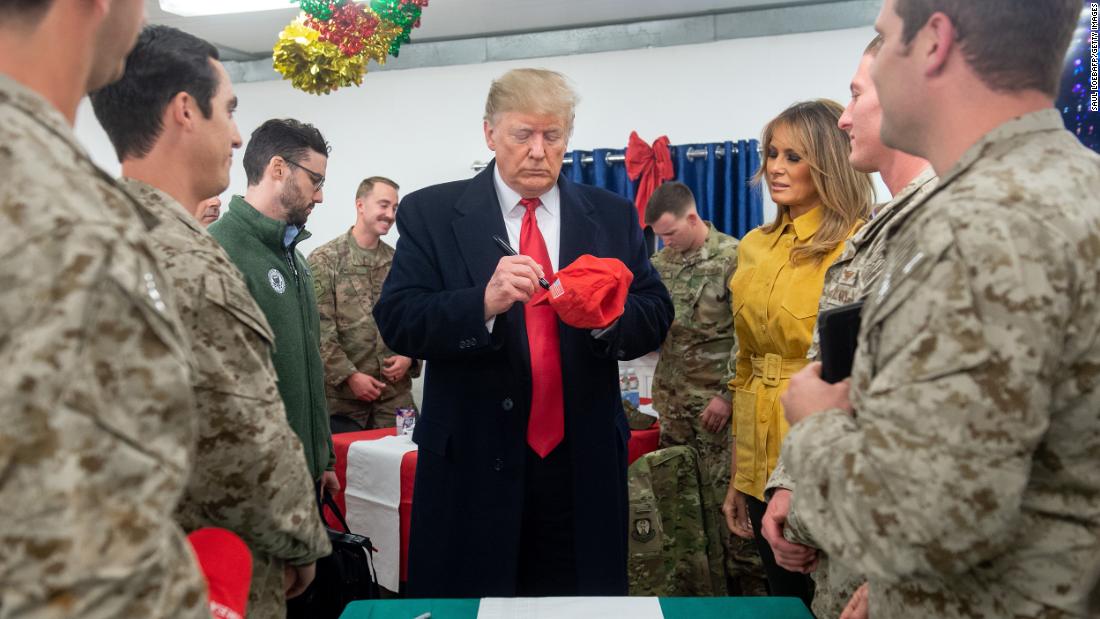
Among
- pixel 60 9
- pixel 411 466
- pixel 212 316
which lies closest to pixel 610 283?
pixel 212 316

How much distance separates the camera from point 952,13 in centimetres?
93

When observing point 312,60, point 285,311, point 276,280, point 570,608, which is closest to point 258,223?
point 276,280

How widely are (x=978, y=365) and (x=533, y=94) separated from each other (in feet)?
4.86

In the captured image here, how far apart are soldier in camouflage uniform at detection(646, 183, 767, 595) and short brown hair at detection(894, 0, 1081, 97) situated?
2.67m

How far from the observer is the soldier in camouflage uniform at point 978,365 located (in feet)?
2.61

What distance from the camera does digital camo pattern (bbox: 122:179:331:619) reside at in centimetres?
117

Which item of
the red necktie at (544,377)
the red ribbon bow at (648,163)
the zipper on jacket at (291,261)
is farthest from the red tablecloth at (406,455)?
the red ribbon bow at (648,163)

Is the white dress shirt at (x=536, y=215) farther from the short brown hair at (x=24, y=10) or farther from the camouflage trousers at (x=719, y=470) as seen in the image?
the camouflage trousers at (x=719, y=470)

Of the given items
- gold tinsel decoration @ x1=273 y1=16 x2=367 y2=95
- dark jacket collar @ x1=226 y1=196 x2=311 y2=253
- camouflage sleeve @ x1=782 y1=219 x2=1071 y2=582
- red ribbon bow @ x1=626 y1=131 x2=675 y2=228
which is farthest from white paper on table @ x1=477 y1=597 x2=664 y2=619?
red ribbon bow @ x1=626 y1=131 x2=675 y2=228

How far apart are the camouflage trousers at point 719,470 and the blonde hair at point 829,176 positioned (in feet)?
5.22

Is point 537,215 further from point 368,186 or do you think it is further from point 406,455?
point 368,186

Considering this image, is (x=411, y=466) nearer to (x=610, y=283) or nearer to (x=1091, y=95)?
(x=610, y=283)

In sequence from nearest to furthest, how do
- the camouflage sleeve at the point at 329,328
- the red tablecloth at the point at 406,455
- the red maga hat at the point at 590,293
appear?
the red maga hat at the point at 590,293, the red tablecloth at the point at 406,455, the camouflage sleeve at the point at 329,328

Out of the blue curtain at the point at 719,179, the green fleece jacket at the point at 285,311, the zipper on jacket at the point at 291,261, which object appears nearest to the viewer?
the green fleece jacket at the point at 285,311
